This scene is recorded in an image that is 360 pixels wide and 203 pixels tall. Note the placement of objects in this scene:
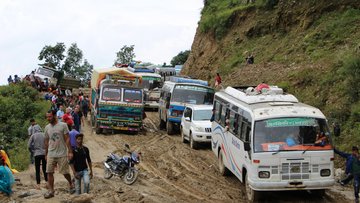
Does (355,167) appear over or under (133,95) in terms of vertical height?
under

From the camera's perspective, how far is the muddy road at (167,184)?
13.4 m

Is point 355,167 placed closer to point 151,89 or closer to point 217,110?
point 217,110

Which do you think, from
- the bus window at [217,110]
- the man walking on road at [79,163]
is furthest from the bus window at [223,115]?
the man walking on road at [79,163]

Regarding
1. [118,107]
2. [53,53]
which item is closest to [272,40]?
[118,107]

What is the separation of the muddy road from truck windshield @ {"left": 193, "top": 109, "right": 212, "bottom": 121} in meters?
1.23

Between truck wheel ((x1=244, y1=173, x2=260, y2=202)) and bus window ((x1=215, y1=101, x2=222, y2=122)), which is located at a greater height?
bus window ((x1=215, y1=101, x2=222, y2=122))

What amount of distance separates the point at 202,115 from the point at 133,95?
5.03 m

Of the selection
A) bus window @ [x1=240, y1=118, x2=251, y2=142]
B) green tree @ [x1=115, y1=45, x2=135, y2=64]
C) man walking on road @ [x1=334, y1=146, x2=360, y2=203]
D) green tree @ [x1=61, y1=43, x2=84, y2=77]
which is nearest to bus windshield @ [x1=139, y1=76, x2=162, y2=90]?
bus window @ [x1=240, y1=118, x2=251, y2=142]

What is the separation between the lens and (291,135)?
1359cm

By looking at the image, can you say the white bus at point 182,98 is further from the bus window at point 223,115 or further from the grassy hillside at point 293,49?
the bus window at point 223,115

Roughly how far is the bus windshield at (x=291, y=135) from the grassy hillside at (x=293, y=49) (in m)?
4.84

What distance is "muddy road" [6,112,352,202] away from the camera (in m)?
13.4

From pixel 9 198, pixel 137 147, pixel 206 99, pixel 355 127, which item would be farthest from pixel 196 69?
pixel 9 198

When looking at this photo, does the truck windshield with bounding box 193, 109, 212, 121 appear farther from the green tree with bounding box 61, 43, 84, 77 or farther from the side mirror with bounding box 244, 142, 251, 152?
the green tree with bounding box 61, 43, 84, 77
